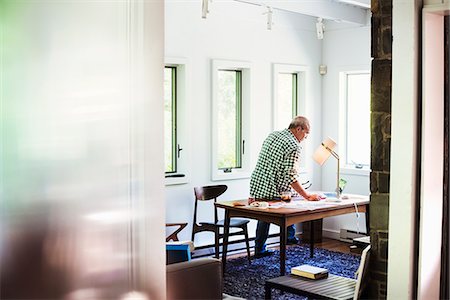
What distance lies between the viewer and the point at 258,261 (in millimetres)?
7070

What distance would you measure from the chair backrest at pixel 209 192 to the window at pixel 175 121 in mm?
245

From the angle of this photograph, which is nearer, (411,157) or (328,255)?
(411,157)

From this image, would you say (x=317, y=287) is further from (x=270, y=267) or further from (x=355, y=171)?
(x=355, y=171)

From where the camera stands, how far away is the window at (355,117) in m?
8.30

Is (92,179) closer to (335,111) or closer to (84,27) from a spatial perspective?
(84,27)

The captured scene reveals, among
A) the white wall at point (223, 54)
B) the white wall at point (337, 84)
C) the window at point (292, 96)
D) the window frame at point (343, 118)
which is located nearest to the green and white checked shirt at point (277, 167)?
the white wall at point (223, 54)

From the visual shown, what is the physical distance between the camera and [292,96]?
8.57m

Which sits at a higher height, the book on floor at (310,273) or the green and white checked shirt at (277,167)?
the green and white checked shirt at (277,167)

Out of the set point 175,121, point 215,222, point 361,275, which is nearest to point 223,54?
point 175,121

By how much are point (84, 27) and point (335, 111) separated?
598 centimetres

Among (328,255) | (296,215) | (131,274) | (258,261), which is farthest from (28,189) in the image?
(328,255)

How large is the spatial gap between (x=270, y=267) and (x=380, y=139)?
300 centimetres

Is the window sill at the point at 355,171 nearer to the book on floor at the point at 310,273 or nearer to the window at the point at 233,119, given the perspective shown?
the window at the point at 233,119

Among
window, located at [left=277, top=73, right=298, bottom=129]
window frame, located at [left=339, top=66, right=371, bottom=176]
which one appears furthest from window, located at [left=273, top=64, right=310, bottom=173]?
window frame, located at [left=339, top=66, right=371, bottom=176]
